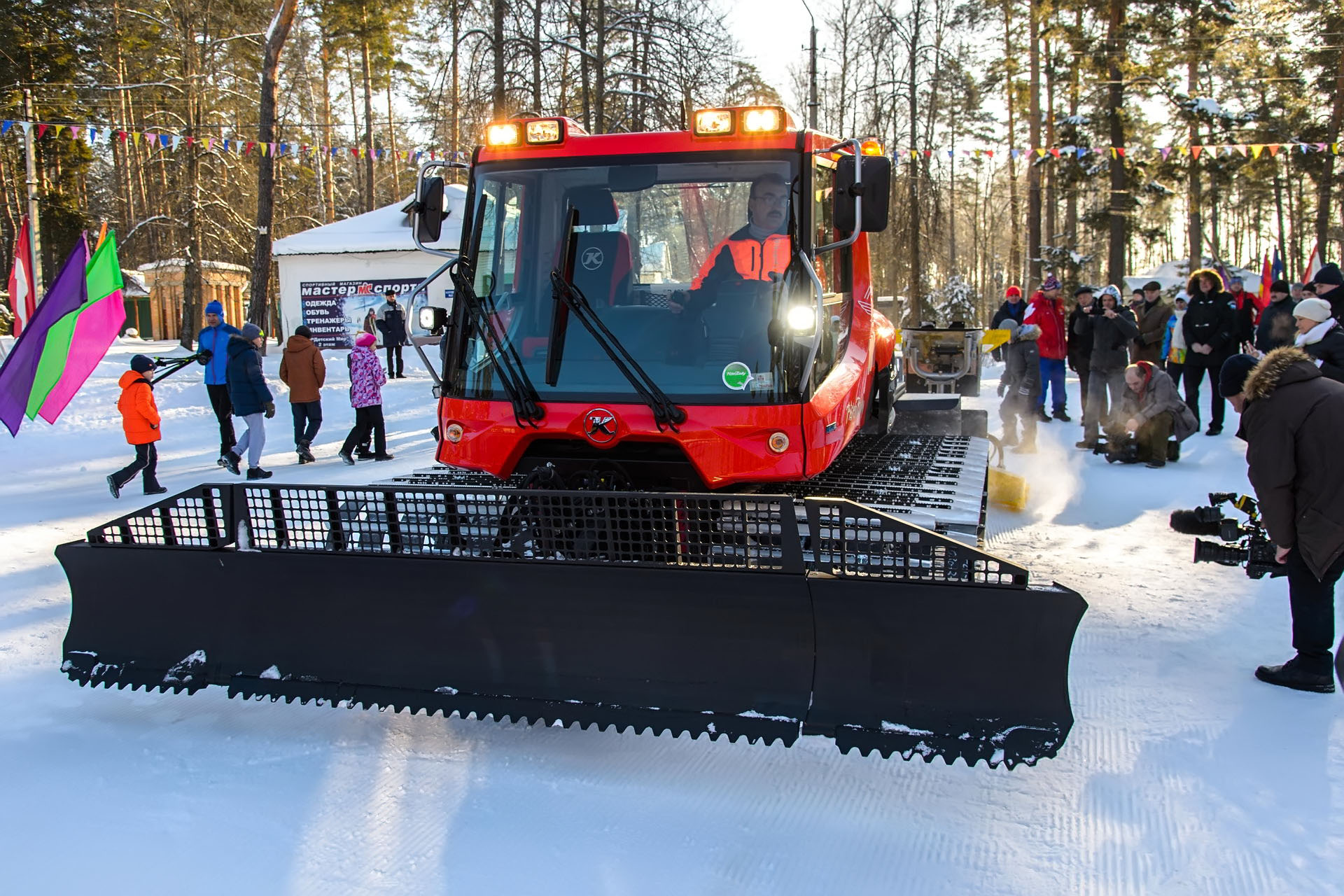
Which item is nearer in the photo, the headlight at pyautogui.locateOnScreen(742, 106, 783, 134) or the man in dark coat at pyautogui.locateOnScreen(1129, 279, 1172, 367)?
the headlight at pyautogui.locateOnScreen(742, 106, 783, 134)

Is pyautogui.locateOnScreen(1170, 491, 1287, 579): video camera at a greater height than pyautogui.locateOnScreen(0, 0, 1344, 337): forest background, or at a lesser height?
lesser

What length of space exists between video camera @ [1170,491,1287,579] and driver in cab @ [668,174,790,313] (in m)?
2.41

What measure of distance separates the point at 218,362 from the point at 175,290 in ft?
90.6

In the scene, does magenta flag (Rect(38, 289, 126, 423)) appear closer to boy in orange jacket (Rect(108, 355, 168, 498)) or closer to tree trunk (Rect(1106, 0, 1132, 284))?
boy in orange jacket (Rect(108, 355, 168, 498))

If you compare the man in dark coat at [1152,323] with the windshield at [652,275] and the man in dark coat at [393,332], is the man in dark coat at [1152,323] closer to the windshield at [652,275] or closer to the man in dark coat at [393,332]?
the windshield at [652,275]

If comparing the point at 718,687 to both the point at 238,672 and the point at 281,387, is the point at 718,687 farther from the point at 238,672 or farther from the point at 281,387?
the point at 281,387

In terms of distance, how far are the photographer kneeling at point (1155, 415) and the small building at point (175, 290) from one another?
29.5m

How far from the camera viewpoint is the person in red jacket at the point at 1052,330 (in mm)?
12195

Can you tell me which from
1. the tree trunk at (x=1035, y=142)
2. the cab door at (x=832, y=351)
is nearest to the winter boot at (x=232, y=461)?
the cab door at (x=832, y=351)

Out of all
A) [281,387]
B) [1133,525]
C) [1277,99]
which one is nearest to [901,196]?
[1277,99]

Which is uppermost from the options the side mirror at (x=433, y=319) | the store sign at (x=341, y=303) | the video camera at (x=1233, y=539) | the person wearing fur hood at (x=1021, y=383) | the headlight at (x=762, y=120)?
the store sign at (x=341, y=303)

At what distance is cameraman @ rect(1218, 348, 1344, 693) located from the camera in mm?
3873

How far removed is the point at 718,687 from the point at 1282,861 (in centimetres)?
184

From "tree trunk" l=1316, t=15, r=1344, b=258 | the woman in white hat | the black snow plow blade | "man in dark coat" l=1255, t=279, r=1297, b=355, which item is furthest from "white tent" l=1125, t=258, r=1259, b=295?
the black snow plow blade
